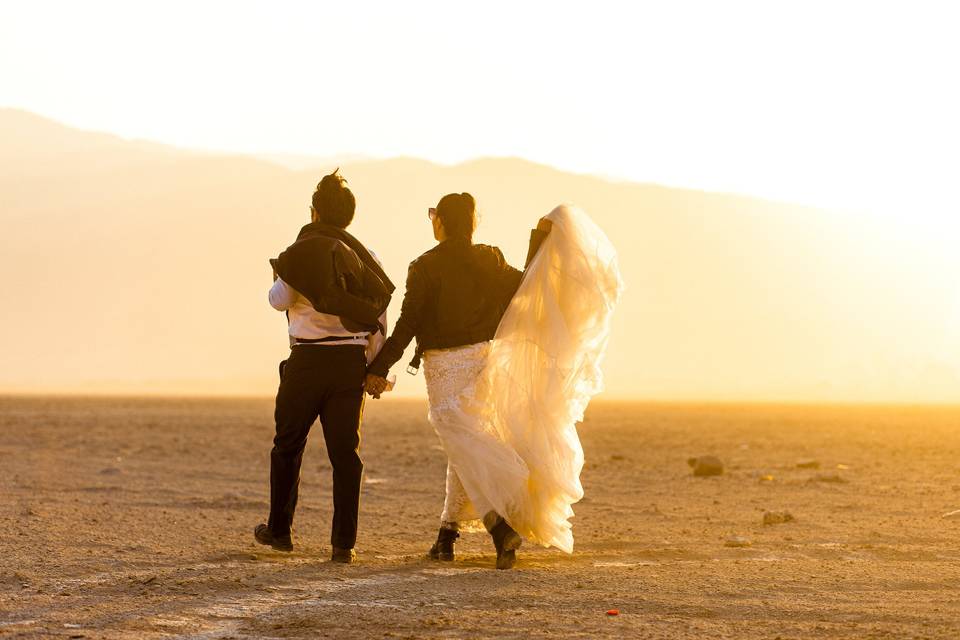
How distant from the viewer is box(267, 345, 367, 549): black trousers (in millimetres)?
7676

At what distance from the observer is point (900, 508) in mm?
12031

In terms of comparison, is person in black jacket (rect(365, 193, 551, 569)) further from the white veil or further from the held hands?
the white veil

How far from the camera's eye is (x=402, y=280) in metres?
148

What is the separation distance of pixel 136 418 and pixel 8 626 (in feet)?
109

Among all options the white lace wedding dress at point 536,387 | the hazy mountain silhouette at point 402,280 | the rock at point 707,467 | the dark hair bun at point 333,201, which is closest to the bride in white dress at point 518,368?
the white lace wedding dress at point 536,387

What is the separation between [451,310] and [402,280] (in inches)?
5514

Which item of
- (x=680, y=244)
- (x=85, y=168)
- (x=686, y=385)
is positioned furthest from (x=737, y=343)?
(x=85, y=168)

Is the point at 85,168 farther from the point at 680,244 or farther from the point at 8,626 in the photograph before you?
the point at 8,626

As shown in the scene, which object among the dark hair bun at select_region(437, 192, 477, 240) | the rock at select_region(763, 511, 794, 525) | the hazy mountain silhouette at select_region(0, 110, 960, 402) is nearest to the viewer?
the dark hair bun at select_region(437, 192, 477, 240)

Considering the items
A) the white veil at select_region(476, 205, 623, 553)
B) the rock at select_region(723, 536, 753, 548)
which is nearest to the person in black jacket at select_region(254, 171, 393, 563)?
the white veil at select_region(476, 205, 623, 553)

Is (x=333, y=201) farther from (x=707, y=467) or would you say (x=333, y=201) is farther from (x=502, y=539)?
(x=707, y=467)

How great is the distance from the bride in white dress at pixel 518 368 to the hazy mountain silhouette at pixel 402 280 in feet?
358

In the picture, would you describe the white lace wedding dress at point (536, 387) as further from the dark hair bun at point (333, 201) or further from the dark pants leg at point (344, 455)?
the dark hair bun at point (333, 201)

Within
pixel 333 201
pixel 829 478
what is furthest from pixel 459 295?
pixel 829 478
